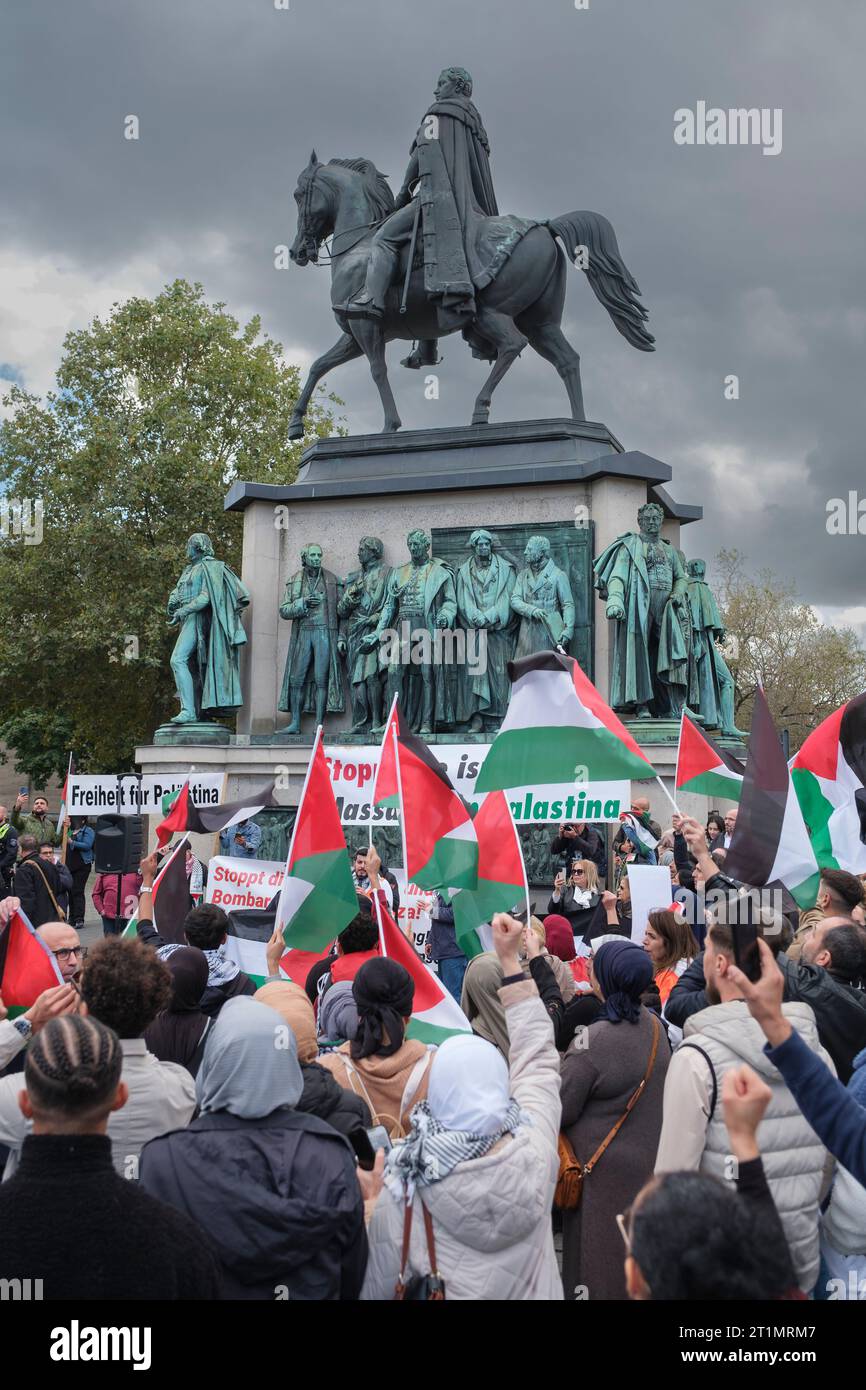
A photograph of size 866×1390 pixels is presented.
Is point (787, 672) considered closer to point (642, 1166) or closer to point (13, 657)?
point (13, 657)

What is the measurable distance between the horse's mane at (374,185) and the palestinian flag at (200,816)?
10.6 metres

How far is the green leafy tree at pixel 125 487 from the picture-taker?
111 ft

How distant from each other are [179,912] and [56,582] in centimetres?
2858

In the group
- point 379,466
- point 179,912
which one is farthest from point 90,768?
point 179,912

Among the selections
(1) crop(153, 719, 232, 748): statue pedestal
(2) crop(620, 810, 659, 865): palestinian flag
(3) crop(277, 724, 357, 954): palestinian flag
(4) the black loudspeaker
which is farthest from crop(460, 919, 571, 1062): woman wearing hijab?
(1) crop(153, 719, 232, 748): statue pedestal

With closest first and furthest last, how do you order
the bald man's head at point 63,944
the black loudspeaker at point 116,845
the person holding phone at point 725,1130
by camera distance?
the person holding phone at point 725,1130 < the bald man's head at point 63,944 < the black loudspeaker at point 116,845

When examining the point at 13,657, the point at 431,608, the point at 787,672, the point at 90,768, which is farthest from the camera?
the point at 787,672

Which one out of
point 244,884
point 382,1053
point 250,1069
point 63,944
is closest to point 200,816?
point 244,884

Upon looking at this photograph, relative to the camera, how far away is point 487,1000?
503 centimetres

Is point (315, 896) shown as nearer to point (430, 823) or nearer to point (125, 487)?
point (430, 823)

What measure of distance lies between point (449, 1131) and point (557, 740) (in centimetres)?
355

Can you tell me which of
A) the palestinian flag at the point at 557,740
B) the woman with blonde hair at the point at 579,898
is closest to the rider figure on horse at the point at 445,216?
the woman with blonde hair at the point at 579,898

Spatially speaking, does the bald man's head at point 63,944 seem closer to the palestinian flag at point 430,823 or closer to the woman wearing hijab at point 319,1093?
the woman wearing hijab at point 319,1093
